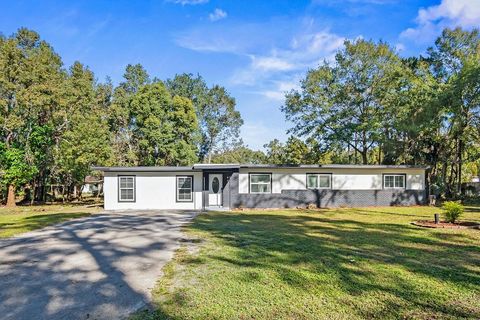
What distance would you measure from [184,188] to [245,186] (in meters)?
3.22

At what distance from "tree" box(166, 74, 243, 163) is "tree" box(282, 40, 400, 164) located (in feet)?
41.6

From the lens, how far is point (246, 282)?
463 centimetres

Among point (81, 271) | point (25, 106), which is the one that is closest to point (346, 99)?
point (25, 106)

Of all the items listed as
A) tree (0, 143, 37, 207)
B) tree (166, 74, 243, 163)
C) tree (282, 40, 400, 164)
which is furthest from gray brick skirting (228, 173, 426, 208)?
tree (166, 74, 243, 163)

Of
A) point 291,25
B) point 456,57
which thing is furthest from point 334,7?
point 456,57

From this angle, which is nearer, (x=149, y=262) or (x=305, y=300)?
(x=305, y=300)

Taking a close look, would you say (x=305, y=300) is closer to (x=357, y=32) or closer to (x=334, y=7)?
(x=334, y=7)

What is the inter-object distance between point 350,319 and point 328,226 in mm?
7323

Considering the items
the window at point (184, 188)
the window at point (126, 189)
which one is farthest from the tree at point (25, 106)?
the window at point (184, 188)

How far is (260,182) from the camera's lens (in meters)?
17.3

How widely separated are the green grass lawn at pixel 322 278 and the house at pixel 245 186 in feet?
28.5

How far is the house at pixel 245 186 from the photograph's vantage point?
1686 cm

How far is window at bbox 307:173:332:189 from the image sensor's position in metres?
17.9

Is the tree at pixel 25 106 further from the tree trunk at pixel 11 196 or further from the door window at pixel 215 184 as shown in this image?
the door window at pixel 215 184
